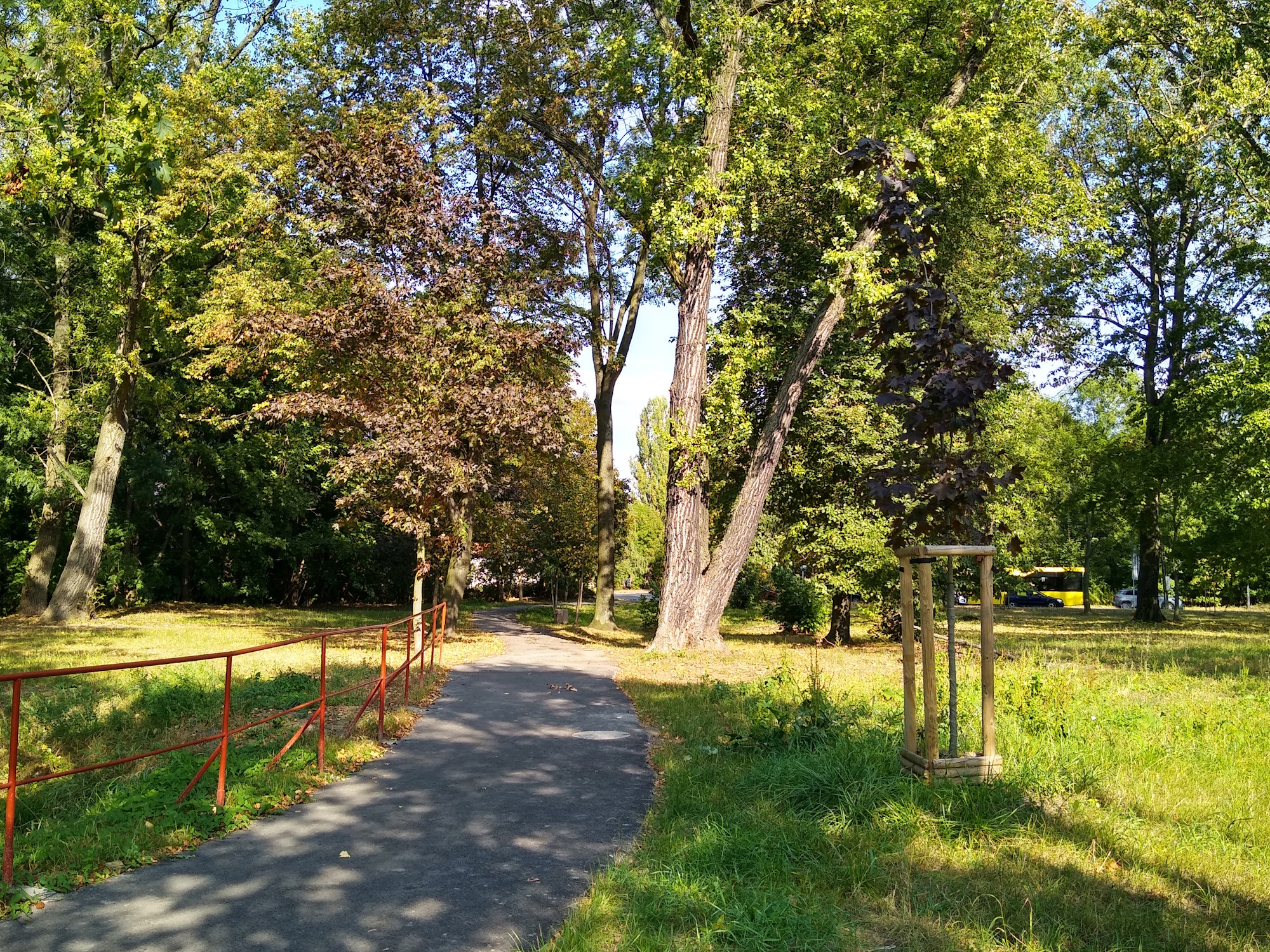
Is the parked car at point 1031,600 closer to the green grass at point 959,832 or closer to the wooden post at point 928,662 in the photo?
the green grass at point 959,832

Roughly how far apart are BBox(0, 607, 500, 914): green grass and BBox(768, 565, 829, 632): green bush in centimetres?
999

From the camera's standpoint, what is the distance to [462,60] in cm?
2433

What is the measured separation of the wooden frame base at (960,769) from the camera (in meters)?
6.26

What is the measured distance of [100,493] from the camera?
2248cm

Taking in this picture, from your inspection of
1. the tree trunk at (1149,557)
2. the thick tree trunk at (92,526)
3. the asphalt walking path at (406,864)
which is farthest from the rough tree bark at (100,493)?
the tree trunk at (1149,557)

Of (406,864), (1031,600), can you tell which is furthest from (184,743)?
(1031,600)

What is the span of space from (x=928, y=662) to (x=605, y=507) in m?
20.2

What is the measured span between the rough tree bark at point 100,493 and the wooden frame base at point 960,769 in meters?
21.6

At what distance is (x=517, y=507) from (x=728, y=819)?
2423 centimetres

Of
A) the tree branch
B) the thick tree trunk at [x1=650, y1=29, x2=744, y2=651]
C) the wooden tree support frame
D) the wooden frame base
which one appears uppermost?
the tree branch

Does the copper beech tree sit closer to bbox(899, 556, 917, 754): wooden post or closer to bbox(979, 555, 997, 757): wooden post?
bbox(899, 556, 917, 754): wooden post

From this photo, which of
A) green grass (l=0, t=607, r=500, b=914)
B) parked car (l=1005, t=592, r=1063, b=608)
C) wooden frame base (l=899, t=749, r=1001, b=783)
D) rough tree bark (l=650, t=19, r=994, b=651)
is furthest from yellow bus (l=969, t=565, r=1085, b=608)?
wooden frame base (l=899, t=749, r=1001, b=783)

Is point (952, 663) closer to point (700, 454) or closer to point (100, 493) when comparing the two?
point (700, 454)

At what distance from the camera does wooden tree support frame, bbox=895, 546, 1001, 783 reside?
6285 mm
